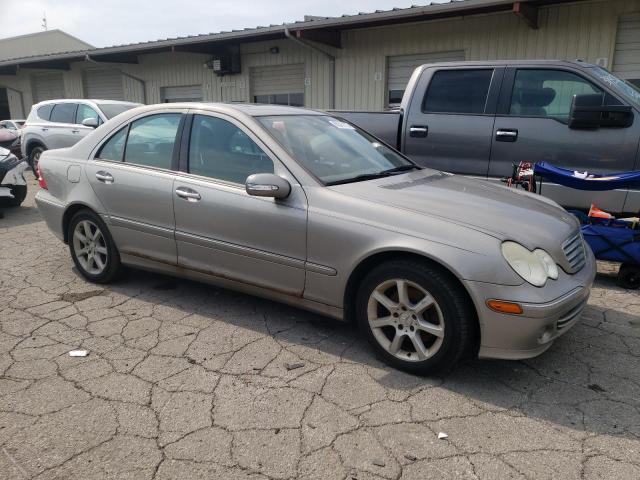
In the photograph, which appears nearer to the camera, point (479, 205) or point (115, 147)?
point (479, 205)

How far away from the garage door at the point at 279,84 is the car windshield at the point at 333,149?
9707mm

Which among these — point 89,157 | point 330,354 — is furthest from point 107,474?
point 89,157

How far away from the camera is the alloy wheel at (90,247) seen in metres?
4.40

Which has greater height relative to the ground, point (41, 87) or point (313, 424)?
point (41, 87)

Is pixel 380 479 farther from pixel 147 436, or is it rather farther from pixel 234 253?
pixel 234 253

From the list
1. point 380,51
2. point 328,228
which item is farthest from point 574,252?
point 380,51

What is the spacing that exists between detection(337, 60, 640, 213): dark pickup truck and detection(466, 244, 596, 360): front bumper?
8.77ft

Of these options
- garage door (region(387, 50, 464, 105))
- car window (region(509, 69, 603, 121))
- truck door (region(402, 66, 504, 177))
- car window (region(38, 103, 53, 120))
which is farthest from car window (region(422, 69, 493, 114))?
car window (region(38, 103, 53, 120))

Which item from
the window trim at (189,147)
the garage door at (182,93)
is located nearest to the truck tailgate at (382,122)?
the window trim at (189,147)

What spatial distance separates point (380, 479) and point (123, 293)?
2.96 meters

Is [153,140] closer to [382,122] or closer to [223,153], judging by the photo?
[223,153]

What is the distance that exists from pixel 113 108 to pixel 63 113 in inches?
63.1

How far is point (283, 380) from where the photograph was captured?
2.96 metres

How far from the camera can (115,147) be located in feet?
14.0
